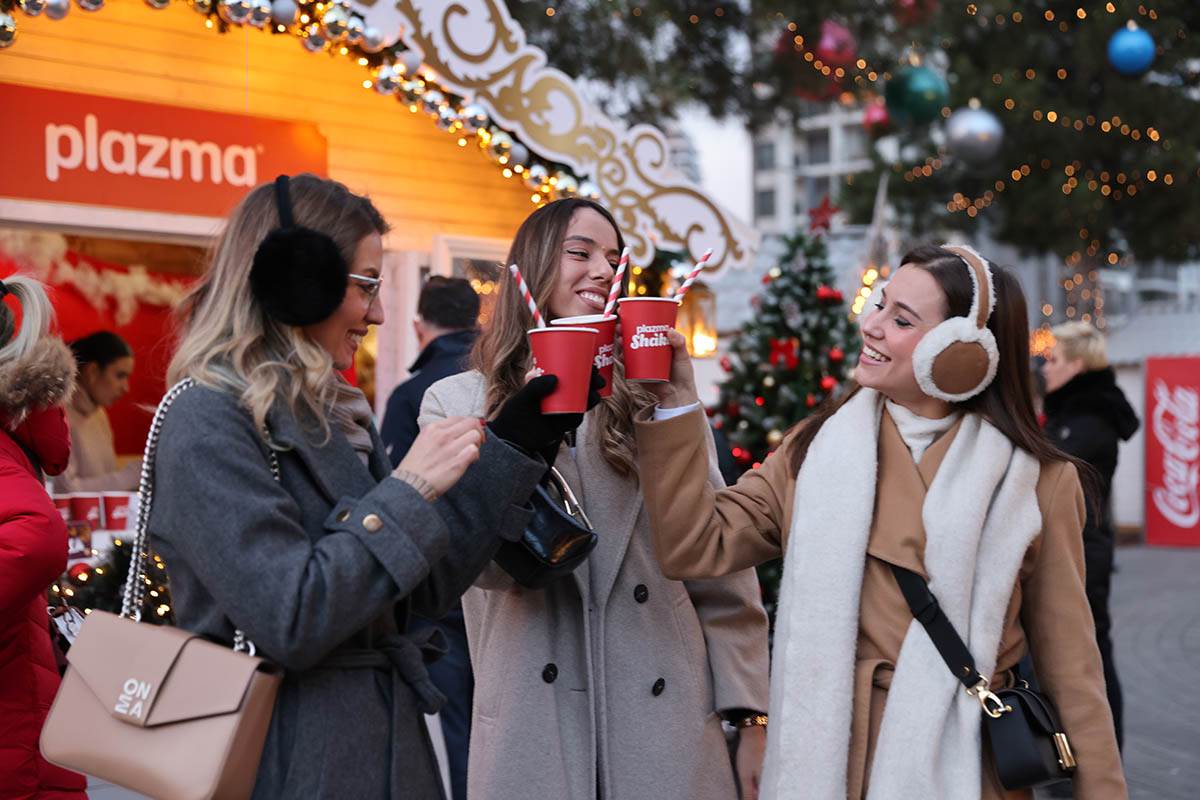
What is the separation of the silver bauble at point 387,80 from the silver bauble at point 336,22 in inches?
14.6

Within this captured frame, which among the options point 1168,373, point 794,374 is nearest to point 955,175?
point 1168,373

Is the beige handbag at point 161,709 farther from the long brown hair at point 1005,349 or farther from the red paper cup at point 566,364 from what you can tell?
the long brown hair at point 1005,349

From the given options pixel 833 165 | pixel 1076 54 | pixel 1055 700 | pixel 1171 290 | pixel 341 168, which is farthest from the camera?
pixel 833 165

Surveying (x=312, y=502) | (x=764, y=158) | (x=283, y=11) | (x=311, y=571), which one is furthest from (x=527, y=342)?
(x=764, y=158)

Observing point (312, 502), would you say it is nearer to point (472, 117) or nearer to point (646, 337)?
point (646, 337)

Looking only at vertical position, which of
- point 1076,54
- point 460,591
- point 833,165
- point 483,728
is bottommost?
point 483,728

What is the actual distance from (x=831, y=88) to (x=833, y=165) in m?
62.3

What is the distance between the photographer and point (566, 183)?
7551mm

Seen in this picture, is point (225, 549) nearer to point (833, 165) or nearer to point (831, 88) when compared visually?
point (831, 88)

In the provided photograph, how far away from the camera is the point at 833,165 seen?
2921 inches

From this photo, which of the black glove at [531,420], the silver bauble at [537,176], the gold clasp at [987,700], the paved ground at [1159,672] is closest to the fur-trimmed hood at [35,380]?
the black glove at [531,420]

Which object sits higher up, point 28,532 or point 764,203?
point 764,203

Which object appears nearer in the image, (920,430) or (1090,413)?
(920,430)

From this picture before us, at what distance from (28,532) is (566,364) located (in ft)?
4.72
